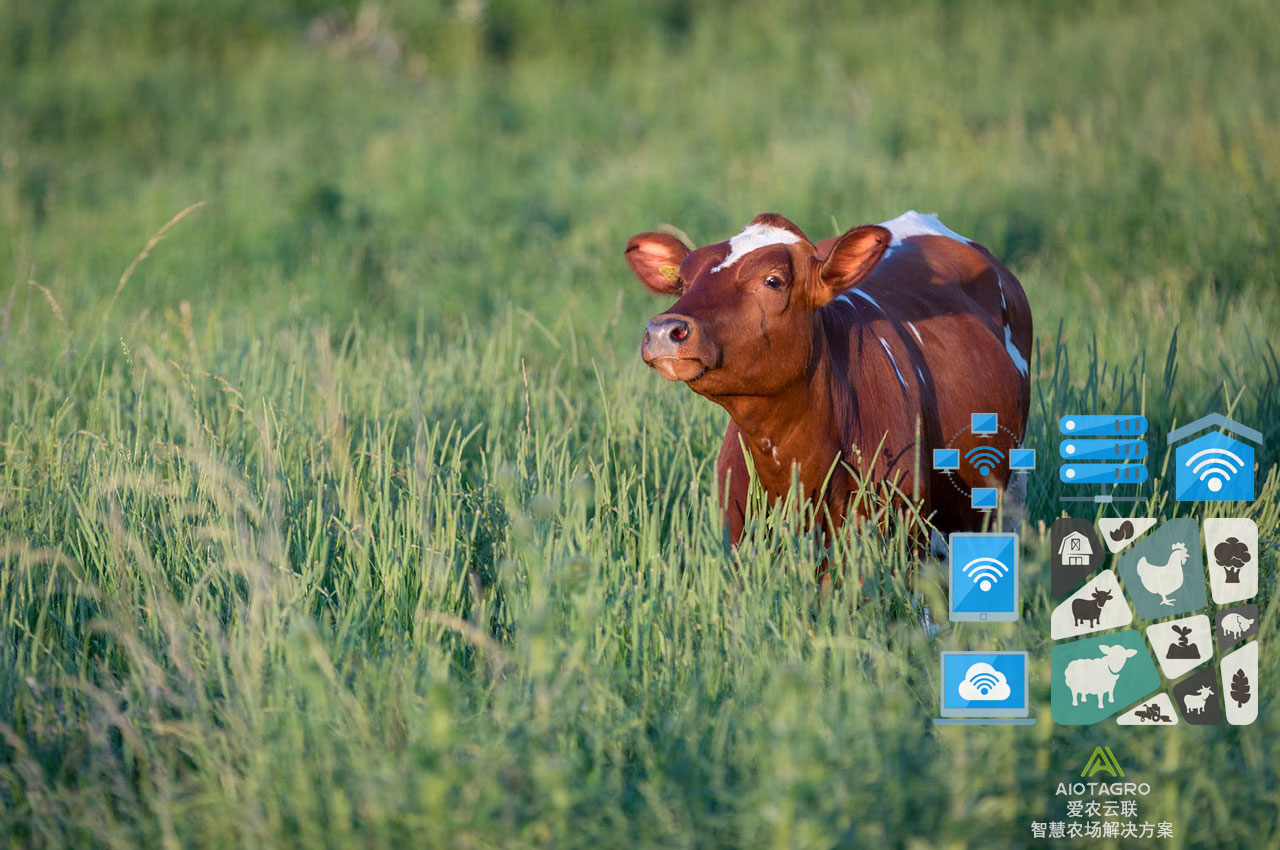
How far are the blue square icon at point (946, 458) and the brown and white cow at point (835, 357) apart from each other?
0.03 metres

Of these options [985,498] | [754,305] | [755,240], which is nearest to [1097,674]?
[985,498]

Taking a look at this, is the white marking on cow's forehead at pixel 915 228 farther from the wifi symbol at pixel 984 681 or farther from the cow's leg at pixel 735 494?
the wifi symbol at pixel 984 681

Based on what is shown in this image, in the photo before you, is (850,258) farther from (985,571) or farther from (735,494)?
(985,571)

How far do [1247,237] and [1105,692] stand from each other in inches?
179

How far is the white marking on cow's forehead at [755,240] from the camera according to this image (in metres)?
2.93

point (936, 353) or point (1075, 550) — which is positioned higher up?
point (936, 353)

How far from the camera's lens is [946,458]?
10.6ft

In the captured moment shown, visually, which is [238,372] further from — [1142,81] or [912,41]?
[912,41]

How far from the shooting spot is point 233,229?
724cm

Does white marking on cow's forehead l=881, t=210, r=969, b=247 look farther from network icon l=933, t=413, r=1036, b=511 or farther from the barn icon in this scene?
the barn icon

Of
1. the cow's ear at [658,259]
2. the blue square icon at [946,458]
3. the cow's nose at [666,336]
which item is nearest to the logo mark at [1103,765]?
the blue square icon at [946,458]

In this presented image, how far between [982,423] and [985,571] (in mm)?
807

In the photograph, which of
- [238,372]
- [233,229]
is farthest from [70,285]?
[238,372]

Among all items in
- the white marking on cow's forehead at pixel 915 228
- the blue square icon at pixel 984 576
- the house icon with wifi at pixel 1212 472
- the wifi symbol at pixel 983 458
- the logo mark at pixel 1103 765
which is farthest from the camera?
the white marking on cow's forehead at pixel 915 228
